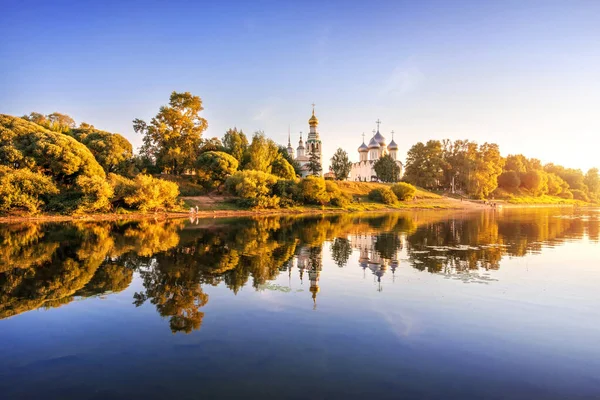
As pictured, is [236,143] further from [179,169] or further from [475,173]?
[475,173]

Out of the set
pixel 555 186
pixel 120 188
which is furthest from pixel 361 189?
pixel 555 186

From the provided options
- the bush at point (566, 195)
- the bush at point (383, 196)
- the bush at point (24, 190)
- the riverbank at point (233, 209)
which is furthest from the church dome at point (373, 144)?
the bush at point (24, 190)

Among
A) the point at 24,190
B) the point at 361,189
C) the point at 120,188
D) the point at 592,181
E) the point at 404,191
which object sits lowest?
the point at 24,190

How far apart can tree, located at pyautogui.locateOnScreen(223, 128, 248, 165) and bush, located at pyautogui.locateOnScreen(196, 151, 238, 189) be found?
7153mm

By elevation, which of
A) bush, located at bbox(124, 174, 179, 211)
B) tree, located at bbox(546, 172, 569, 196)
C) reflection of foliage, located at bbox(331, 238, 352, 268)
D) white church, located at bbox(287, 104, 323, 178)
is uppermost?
white church, located at bbox(287, 104, 323, 178)

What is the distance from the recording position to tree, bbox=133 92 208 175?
57.1m

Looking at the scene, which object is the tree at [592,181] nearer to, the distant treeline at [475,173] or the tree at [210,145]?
the distant treeline at [475,173]

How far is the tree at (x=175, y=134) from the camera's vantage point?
57.1 metres

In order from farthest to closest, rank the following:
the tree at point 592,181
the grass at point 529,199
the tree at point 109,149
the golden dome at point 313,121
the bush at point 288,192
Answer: the tree at point 592,181 → the golden dome at point 313,121 → the grass at point 529,199 → the bush at point 288,192 → the tree at point 109,149

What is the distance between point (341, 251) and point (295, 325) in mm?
11779

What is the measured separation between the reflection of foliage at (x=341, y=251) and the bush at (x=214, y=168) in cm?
3262

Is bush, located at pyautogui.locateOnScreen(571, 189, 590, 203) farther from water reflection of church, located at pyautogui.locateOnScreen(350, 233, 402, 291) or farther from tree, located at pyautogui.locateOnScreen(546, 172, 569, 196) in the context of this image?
water reflection of church, located at pyautogui.locateOnScreen(350, 233, 402, 291)

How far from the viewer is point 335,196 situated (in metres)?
58.9

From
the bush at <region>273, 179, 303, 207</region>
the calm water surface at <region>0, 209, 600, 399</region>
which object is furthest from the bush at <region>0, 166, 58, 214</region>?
the bush at <region>273, 179, 303, 207</region>
